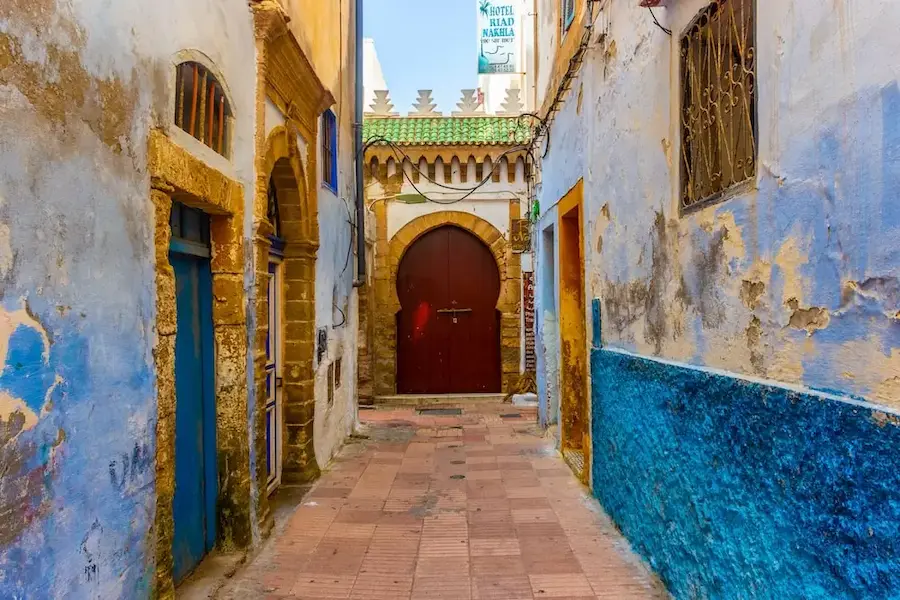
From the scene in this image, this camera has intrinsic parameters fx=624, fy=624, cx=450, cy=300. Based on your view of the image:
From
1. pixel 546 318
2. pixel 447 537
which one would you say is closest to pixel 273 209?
pixel 447 537

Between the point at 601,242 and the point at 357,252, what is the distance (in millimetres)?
4291

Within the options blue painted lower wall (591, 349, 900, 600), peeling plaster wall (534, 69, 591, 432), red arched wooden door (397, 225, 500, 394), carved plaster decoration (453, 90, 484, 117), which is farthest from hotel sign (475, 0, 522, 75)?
blue painted lower wall (591, 349, 900, 600)

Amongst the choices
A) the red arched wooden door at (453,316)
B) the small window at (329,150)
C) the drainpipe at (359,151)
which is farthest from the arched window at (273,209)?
the red arched wooden door at (453,316)

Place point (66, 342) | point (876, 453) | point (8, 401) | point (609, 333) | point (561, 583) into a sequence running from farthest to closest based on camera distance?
point (609, 333), point (561, 583), point (66, 342), point (8, 401), point (876, 453)

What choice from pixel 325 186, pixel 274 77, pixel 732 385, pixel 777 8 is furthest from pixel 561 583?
pixel 325 186

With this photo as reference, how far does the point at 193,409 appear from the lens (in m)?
3.91

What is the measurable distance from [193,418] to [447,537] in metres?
2.03

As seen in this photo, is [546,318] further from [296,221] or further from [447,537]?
[447,537]

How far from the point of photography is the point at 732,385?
2742 mm

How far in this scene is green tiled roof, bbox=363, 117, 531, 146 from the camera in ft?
37.4

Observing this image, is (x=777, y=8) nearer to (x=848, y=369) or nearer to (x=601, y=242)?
(x=848, y=369)

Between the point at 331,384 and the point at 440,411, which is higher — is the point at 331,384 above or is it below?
above

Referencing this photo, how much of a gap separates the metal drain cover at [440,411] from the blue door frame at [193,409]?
646 centimetres

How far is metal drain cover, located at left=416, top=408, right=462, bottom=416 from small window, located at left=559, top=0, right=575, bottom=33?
6.16 meters
